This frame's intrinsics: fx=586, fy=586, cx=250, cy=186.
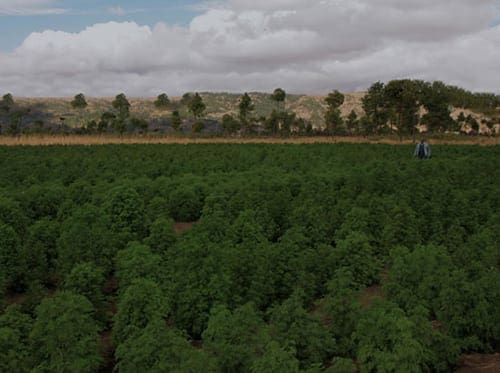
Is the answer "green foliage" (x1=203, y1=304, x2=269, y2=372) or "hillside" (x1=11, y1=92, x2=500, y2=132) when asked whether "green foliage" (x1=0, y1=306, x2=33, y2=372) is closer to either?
"green foliage" (x1=203, y1=304, x2=269, y2=372)

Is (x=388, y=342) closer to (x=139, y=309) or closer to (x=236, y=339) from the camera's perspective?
(x=236, y=339)

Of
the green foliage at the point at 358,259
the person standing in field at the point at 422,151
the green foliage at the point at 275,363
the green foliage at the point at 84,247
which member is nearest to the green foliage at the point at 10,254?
the green foliage at the point at 84,247

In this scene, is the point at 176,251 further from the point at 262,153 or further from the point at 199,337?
the point at 262,153

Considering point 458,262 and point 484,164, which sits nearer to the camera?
point 458,262

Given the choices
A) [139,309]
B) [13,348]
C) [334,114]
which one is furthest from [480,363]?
[334,114]

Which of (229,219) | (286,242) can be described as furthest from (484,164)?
(286,242)

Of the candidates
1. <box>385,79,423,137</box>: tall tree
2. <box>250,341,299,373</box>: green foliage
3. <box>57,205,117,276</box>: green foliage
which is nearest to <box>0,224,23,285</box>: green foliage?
<box>57,205,117,276</box>: green foliage

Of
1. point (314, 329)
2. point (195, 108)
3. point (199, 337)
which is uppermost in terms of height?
point (195, 108)

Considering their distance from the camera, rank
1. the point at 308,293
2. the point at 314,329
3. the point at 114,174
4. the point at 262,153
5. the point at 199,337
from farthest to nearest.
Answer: the point at 262,153
the point at 114,174
the point at 308,293
the point at 199,337
the point at 314,329

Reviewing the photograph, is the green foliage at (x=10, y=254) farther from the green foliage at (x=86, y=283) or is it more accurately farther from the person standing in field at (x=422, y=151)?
the person standing in field at (x=422, y=151)
